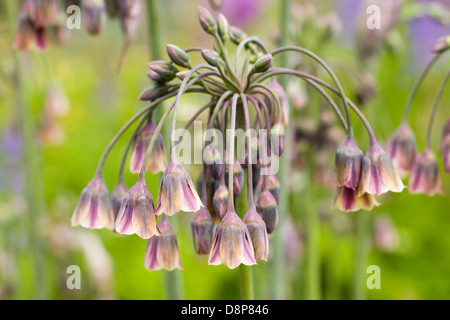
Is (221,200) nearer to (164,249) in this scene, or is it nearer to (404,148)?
(164,249)

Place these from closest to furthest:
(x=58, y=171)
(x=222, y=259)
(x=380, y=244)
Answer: (x=222, y=259) < (x=380, y=244) < (x=58, y=171)

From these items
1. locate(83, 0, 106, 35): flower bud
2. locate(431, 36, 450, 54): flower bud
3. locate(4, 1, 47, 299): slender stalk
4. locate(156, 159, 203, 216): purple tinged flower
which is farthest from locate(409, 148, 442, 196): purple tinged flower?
locate(4, 1, 47, 299): slender stalk

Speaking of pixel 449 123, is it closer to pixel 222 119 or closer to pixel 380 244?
pixel 222 119

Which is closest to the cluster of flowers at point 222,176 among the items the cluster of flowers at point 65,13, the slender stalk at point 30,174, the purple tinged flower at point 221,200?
the purple tinged flower at point 221,200

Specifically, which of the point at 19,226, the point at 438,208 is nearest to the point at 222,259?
the point at 19,226

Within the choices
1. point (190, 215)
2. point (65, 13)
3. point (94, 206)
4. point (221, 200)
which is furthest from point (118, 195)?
point (190, 215)

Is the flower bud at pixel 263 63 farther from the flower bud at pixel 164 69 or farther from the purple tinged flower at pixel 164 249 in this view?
the purple tinged flower at pixel 164 249

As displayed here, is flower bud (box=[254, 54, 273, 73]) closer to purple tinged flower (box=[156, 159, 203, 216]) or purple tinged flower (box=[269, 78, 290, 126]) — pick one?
purple tinged flower (box=[269, 78, 290, 126])
